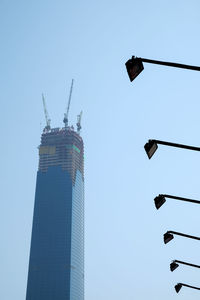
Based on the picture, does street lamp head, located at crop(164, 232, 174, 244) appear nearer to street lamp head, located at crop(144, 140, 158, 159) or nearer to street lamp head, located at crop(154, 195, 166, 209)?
street lamp head, located at crop(154, 195, 166, 209)

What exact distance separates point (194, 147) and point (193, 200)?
269cm

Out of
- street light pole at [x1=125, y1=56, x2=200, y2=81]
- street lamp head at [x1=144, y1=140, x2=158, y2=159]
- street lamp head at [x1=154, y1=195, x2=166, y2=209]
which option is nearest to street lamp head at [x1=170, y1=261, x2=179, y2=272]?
street lamp head at [x1=154, y1=195, x2=166, y2=209]

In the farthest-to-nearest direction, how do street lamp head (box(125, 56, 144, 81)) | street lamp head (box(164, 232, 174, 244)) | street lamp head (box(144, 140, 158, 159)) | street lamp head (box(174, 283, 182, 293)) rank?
street lamp head (box(174, 283, 182, 293)) < street lamp head (box(164, 232, 174, 244)) < street lamp head (box(144, 140, 158, 159)) < street lamp head (box(125, 56, 144, 81))

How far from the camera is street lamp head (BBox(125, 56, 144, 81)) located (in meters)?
9.78

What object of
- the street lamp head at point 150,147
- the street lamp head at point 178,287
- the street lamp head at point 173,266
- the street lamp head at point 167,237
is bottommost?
the street lamp head at point 178,287

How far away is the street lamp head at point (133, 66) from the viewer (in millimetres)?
9781

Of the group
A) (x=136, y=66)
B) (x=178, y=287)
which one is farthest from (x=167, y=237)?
(x=136, y=66)

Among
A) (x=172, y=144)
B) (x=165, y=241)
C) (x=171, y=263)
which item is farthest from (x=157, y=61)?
(x=171, y=263)

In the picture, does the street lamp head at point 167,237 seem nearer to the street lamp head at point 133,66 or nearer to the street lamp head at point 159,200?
the street lamp head at point 159,200

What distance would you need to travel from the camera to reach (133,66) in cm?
981

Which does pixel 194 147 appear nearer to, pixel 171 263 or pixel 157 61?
pixel 157 61

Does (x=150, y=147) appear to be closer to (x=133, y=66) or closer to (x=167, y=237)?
(x=133, y=66)

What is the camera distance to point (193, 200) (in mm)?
13594

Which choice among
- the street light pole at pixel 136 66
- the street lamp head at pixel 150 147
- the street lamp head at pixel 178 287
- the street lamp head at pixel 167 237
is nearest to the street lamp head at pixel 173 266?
the street lamp head at pixel 178 287
